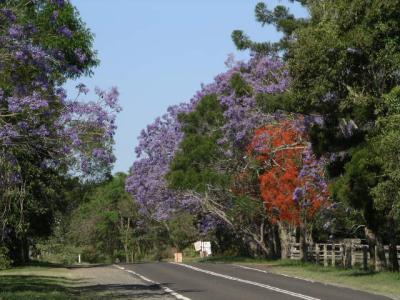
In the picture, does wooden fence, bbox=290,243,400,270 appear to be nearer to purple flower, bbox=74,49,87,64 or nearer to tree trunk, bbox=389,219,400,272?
tree trunk, bbox=389,219,400,272

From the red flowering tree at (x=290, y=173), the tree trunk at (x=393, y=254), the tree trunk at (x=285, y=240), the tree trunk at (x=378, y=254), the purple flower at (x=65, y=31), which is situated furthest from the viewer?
the tree trunk at (x=285, y=240)

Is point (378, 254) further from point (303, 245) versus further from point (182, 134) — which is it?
point (182, 134)

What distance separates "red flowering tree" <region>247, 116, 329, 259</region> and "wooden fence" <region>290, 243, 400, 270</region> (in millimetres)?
1473

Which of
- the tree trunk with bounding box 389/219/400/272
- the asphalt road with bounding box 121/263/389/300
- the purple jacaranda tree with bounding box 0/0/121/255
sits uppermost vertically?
the purple jacaranda tree with bounding box 0/0/121/255

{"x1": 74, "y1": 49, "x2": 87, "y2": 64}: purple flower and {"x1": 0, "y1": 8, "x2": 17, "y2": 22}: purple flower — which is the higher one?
{"x1": 0, "y1": 8, "x2": 17, "y2": 22}: purple flower

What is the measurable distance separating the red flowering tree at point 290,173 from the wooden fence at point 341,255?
147cm

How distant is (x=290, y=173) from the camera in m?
39.8

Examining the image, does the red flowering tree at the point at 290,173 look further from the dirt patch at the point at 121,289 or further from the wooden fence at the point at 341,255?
the dirt patch at the point at 121,289

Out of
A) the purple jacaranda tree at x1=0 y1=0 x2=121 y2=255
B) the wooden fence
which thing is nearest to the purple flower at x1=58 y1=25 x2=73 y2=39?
the purple jacaranda tree at x1=0 y1=0 x2=121 y2=255

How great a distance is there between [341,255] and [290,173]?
190 inches

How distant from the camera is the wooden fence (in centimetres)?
3590

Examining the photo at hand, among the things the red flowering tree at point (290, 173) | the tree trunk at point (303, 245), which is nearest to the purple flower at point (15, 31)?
the red flowering tree at point (290, 173)

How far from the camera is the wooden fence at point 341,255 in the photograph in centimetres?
3590

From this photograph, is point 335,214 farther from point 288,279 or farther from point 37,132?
point 37,132
